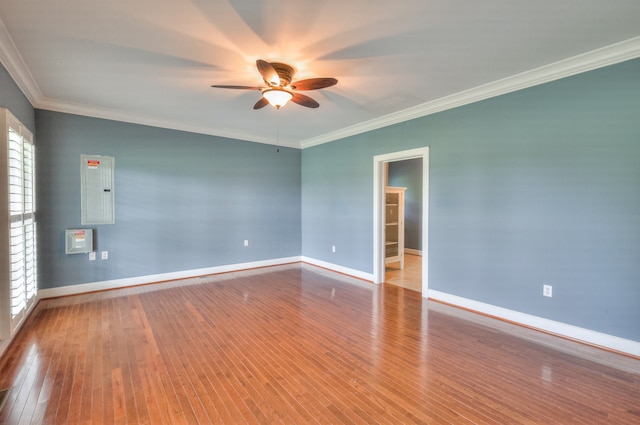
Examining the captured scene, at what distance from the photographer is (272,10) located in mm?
1949

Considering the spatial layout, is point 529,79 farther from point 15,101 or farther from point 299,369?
point 15,101

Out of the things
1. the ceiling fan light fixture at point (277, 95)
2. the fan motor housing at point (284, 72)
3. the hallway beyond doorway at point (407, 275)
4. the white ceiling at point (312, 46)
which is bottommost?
the hallway beyond doorway at point (407, 275)

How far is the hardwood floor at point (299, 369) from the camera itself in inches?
69.9

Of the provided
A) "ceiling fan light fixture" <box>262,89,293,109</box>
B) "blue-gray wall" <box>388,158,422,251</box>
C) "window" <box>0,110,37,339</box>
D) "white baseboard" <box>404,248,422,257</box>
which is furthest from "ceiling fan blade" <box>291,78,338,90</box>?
"white baseboard" <box>404,248,422,257</box>

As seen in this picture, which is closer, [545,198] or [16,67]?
[16,67]

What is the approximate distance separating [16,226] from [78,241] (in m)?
1.31

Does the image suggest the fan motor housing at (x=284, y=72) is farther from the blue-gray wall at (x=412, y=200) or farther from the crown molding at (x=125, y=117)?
the blue-gray wall at (x=412, y=200)

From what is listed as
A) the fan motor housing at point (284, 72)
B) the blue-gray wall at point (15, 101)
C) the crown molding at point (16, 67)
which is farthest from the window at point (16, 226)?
the fan motor housing at point (284, 72)

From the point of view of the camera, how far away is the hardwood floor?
177cm

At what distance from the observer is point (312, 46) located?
2375 mm

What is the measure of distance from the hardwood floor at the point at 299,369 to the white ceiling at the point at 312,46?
258 cm

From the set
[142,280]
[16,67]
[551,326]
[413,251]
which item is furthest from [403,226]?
[16,67]

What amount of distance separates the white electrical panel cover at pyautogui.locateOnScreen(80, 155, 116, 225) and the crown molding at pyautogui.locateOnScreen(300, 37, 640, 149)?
4.03m

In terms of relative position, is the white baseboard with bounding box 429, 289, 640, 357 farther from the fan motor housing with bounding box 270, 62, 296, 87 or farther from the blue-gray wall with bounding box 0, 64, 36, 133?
the blue-gray wall with bounding box 0, 64, 36, 133
